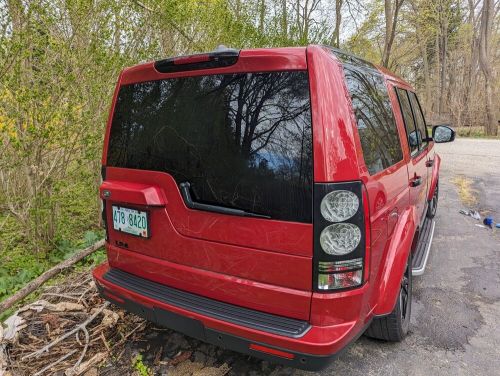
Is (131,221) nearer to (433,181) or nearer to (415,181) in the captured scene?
(415,181)

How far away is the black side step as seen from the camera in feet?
5.63

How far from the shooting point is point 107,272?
2.41 m

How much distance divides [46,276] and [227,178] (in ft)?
8.96

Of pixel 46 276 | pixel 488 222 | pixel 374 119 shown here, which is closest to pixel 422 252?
pixel 374 119

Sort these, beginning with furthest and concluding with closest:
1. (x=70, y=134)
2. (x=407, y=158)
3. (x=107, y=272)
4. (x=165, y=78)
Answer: (x=70, y=134) → (x=407, y=158) → (x=107, y=272) → (x=165, y=78)

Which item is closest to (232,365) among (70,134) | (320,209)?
(320,209)

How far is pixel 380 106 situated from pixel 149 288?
182cm

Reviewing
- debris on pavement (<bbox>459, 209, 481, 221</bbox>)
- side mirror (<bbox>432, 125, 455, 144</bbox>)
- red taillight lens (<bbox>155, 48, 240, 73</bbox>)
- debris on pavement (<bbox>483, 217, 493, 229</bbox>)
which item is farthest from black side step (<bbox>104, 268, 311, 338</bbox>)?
debris on pavement (<bbox>459, 209, 481, 221</bbox>)

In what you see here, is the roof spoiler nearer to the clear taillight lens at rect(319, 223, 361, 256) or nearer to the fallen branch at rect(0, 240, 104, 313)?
the clear taillight lens at rect(319, 223, 361, 256)

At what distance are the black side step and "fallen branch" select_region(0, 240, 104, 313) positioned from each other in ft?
4.62

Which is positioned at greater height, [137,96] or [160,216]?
[137,96]

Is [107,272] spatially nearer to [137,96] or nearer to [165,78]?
[137,96]

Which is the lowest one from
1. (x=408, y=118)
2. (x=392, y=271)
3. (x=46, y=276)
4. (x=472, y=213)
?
(x=46, y=276)

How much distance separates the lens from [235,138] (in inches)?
71.6
